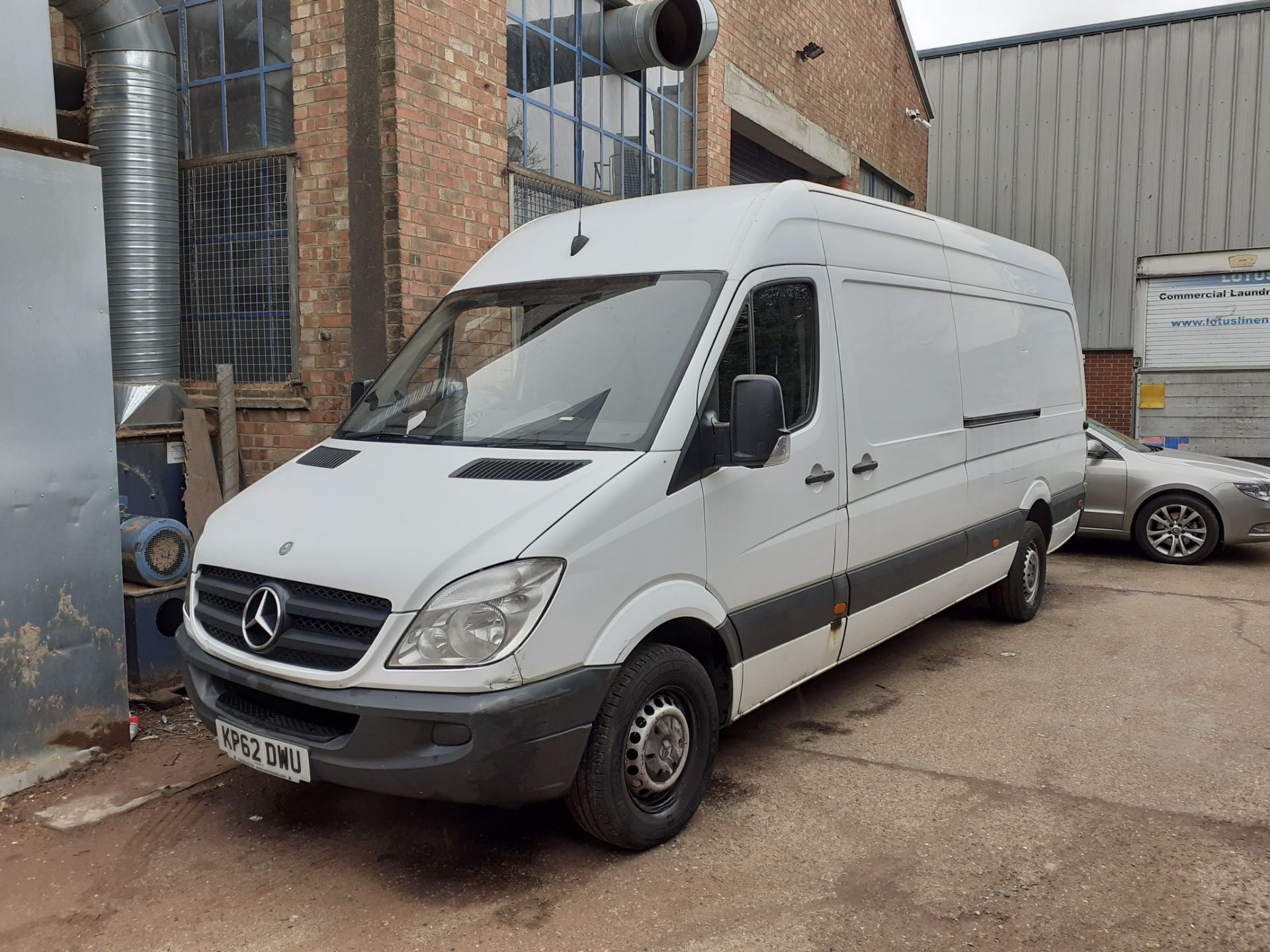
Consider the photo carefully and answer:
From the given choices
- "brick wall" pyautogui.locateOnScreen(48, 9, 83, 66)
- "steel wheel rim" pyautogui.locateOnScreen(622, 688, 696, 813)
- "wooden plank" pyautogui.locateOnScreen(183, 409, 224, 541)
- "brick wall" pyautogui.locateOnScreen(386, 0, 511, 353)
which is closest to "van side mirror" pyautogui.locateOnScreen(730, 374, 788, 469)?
"steel wheel rim" pyautogui.locateOnScreen(622, 688, 696, 813)

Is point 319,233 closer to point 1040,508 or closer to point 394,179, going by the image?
point 394,179

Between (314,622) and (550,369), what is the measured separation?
136 centimetres

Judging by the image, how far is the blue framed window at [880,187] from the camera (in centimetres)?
1495

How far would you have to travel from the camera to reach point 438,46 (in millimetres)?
6656

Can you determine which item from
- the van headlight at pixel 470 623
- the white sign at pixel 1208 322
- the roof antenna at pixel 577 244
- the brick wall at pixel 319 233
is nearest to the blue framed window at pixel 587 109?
the brick wall at pixel 319 233

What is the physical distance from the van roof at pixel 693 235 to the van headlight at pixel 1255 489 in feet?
18.4

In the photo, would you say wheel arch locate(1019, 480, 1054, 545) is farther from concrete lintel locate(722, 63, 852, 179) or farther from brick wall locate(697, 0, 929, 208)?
concrete lintel locate(722, 63, 852, 179)

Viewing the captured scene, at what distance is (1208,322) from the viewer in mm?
15109

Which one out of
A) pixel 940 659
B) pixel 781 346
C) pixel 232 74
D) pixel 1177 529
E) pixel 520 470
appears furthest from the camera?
pixel 1177 529

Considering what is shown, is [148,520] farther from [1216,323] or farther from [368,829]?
[1216,323]

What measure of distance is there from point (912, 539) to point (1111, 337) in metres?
14.0

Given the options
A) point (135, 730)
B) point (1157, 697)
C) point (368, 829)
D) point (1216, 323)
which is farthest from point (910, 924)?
point (1216, 323)

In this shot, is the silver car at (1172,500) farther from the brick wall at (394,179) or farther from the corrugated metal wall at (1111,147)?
the corrugated metal wall at (1111,147)

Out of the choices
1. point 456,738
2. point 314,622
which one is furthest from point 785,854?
point 314,622
